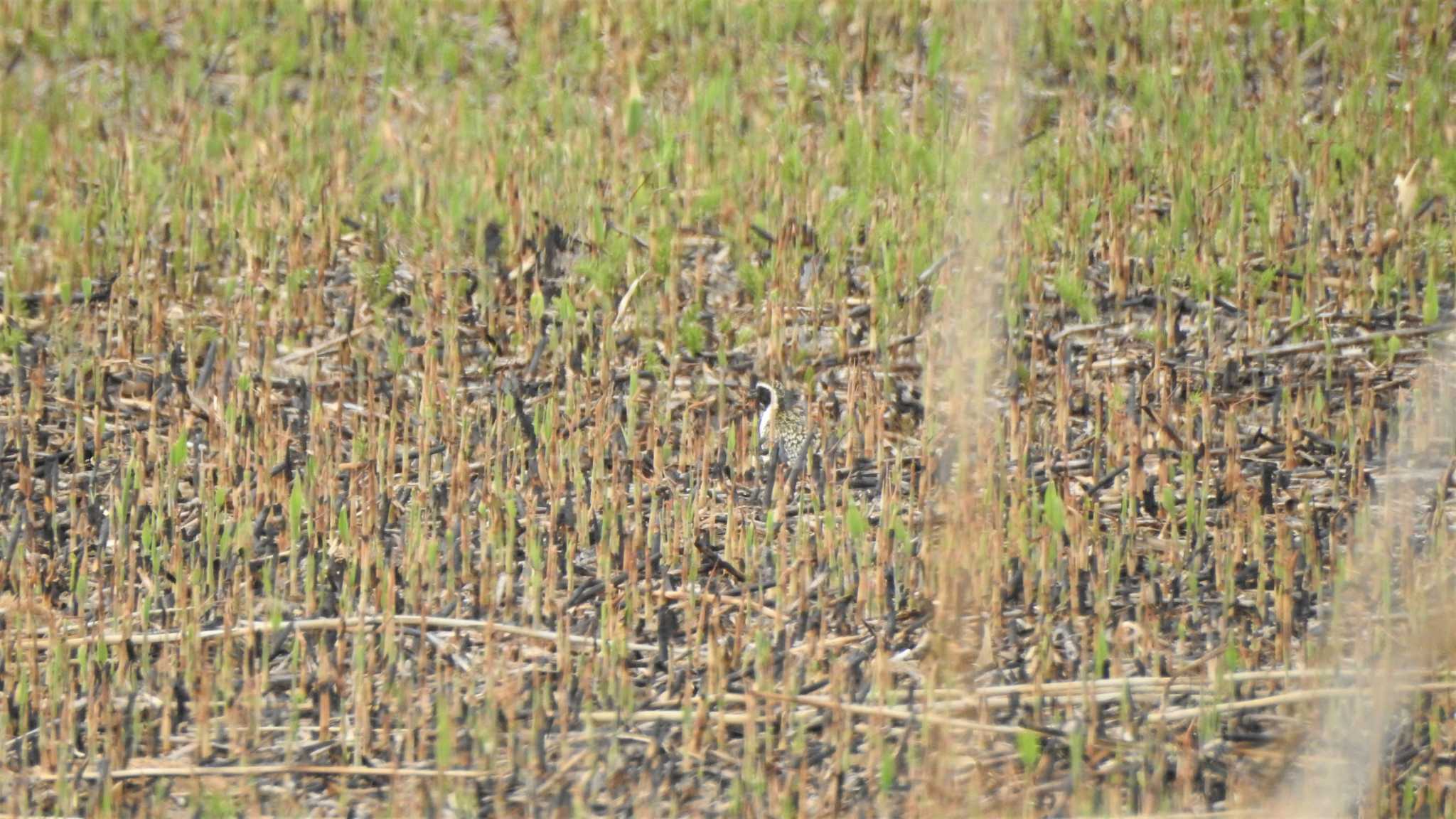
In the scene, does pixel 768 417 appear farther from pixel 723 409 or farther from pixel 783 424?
pixel 723 409

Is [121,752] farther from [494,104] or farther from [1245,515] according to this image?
[494,104]

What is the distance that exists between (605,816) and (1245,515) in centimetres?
167

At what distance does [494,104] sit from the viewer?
6.71 meters

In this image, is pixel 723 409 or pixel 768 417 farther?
pixel 723 409

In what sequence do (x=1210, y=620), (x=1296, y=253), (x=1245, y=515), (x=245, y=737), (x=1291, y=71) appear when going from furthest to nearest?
(x=1291, y=71) → (x=1296, y=253) → (x=1245, y=515) → (x=1210, y=620) → (x=245, y=737)

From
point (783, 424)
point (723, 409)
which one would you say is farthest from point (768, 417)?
point (723, 409)

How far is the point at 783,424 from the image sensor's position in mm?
4367

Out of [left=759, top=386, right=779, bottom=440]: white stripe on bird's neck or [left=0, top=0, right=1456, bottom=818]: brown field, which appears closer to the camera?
[left=0, top=0, right=1456, bottom=818]: brown field

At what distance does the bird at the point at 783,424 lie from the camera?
4246 millimetres

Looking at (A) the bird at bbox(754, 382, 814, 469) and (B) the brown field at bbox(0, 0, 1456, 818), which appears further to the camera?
(A) the bird at bbox(754, 382, 814, 469)

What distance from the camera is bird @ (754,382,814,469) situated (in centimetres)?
425

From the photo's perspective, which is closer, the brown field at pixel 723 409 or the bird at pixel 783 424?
the brown field at pixel 723 409

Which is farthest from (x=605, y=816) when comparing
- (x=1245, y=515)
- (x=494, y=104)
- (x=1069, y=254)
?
(x=494, y=104)

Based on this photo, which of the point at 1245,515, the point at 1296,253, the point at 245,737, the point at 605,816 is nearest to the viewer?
the point at 605,816
